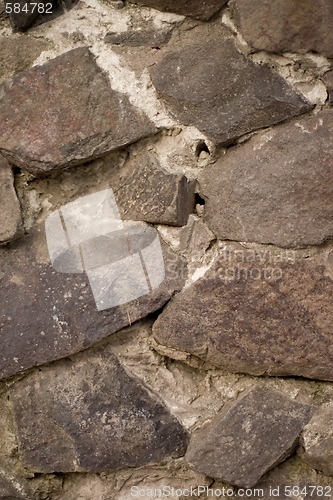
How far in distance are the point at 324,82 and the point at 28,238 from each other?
0.61m

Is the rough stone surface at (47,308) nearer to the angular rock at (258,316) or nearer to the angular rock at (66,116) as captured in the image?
the angular rock at (258,316)

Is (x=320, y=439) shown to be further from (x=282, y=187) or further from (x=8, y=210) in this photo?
(x=8, y=210)

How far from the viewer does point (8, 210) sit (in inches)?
57.4

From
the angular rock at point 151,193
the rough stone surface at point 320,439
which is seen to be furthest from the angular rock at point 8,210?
the rough stone surface at point 320,439

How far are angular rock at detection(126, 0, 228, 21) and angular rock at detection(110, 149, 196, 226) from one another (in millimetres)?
263

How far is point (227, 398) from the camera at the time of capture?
1.47 metres

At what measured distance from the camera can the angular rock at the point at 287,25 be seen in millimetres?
1340

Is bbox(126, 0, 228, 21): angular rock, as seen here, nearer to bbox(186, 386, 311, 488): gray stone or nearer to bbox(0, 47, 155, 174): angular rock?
bbox(0, 47, 155, 174): angular rock

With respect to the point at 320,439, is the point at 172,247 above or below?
above

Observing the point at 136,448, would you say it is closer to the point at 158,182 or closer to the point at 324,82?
the point at 158,182

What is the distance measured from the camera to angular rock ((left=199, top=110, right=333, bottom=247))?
1.38 m

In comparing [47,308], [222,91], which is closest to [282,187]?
[222,91]

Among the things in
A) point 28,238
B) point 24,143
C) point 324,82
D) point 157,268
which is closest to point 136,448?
point 157,268

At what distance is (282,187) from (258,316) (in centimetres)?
24
